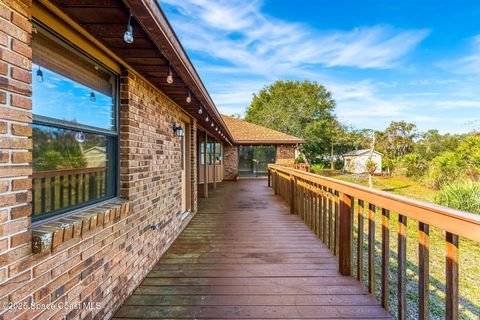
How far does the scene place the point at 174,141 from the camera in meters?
4.20

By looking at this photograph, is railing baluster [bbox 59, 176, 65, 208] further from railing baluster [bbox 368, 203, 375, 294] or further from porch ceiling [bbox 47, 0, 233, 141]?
railing baluster [bbox 368, 203, 375, 294]

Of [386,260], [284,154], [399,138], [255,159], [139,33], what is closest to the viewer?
[139,33]

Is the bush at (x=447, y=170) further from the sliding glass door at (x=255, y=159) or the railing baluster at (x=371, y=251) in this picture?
the railing baluster at (x=371, y=251)

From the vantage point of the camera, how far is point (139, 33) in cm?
190

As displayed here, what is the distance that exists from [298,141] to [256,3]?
7720mm

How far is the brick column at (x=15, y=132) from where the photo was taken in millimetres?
1180

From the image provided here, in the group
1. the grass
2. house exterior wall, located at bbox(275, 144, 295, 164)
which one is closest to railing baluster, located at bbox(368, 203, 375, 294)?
the grass

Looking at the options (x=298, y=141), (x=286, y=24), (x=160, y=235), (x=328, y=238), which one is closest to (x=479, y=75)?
(x=298, y=141)

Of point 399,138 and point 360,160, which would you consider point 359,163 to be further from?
point 399,138

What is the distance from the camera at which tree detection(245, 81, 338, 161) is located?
25.1 metres

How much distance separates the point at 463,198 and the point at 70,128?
9.30 meters

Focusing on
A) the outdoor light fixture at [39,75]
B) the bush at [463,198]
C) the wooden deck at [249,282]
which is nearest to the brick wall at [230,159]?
the bush at [463,198]

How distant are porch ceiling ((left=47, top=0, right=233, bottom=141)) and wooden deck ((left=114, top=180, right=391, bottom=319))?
2.22 m

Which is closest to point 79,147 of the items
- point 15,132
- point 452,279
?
point 15,132
